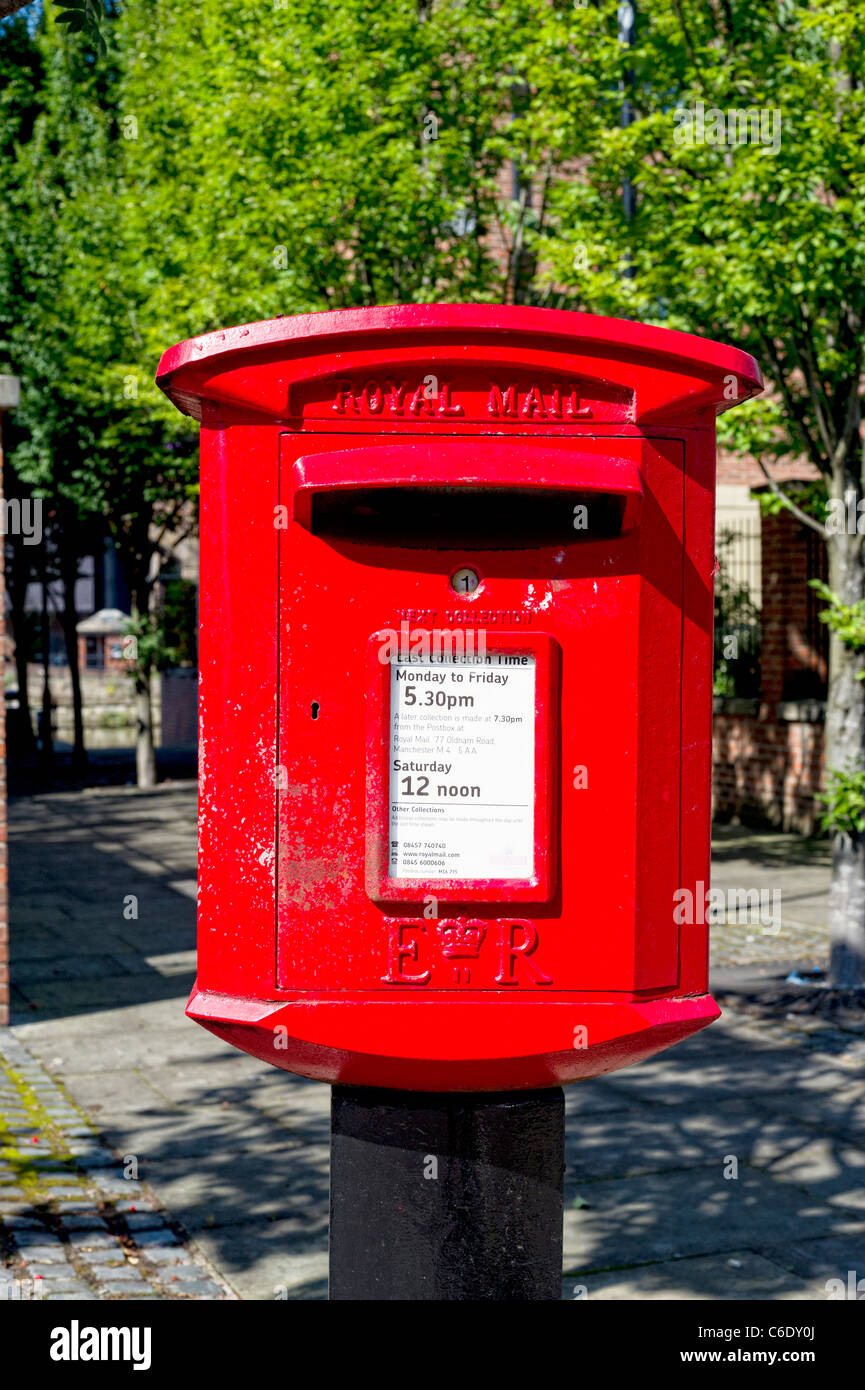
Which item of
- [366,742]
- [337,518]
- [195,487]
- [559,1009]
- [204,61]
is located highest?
[204,61]

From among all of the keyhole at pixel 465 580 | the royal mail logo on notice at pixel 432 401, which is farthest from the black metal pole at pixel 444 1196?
the royal mail logo on notice at pixel 432 401

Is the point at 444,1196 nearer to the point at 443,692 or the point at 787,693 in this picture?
the point at 443,692

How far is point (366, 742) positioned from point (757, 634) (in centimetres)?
1406

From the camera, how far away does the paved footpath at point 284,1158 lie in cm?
456

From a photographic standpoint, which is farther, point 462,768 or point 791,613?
point 791,613

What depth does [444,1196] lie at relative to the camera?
8.25ft

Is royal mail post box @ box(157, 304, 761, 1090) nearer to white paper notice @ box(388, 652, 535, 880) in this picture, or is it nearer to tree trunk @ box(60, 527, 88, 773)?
white paper notice @ box(388, 652, 535, 880)

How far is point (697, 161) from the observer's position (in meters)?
7.75

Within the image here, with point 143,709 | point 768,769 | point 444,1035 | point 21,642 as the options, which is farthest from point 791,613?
point 21,642

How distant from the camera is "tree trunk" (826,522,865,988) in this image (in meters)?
7.98

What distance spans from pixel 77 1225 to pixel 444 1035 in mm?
3029

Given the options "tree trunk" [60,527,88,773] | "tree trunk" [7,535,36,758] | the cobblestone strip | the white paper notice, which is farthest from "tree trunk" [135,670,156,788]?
the white paper notice

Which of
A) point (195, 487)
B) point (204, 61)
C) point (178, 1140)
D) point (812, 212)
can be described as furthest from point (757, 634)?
point (178, 1140)
